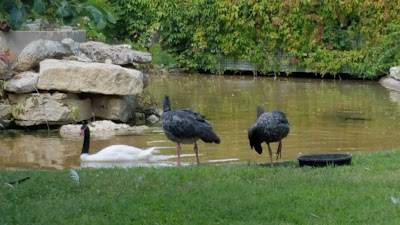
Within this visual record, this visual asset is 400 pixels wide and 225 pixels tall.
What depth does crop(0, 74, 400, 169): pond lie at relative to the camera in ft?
37.0

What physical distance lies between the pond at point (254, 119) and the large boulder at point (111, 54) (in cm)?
117

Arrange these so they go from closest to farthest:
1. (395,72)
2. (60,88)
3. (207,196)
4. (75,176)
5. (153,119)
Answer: (207,196)
(75,176)
(60,88)
(153,119)
(395,72)

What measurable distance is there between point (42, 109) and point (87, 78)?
914 mm

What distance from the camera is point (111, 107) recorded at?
1415cm

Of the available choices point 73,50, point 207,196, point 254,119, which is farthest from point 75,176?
point 73,50

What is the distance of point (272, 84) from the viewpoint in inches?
818

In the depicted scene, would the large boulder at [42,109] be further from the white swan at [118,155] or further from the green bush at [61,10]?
the green bush at [61,10]

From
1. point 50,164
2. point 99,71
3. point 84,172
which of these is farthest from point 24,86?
point 84,172

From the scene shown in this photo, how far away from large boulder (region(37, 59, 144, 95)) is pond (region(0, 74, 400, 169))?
872 millimetres

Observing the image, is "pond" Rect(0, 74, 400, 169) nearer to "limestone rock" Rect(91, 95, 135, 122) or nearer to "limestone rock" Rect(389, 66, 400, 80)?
"limestone rock" Rect(389, 66, 400, 80)

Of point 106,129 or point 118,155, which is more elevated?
point 118,155

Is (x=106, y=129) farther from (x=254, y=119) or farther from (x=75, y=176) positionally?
(x=75, y=176)

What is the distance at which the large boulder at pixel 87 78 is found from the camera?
13594 mm

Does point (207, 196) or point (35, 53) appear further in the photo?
point (35, 53)
